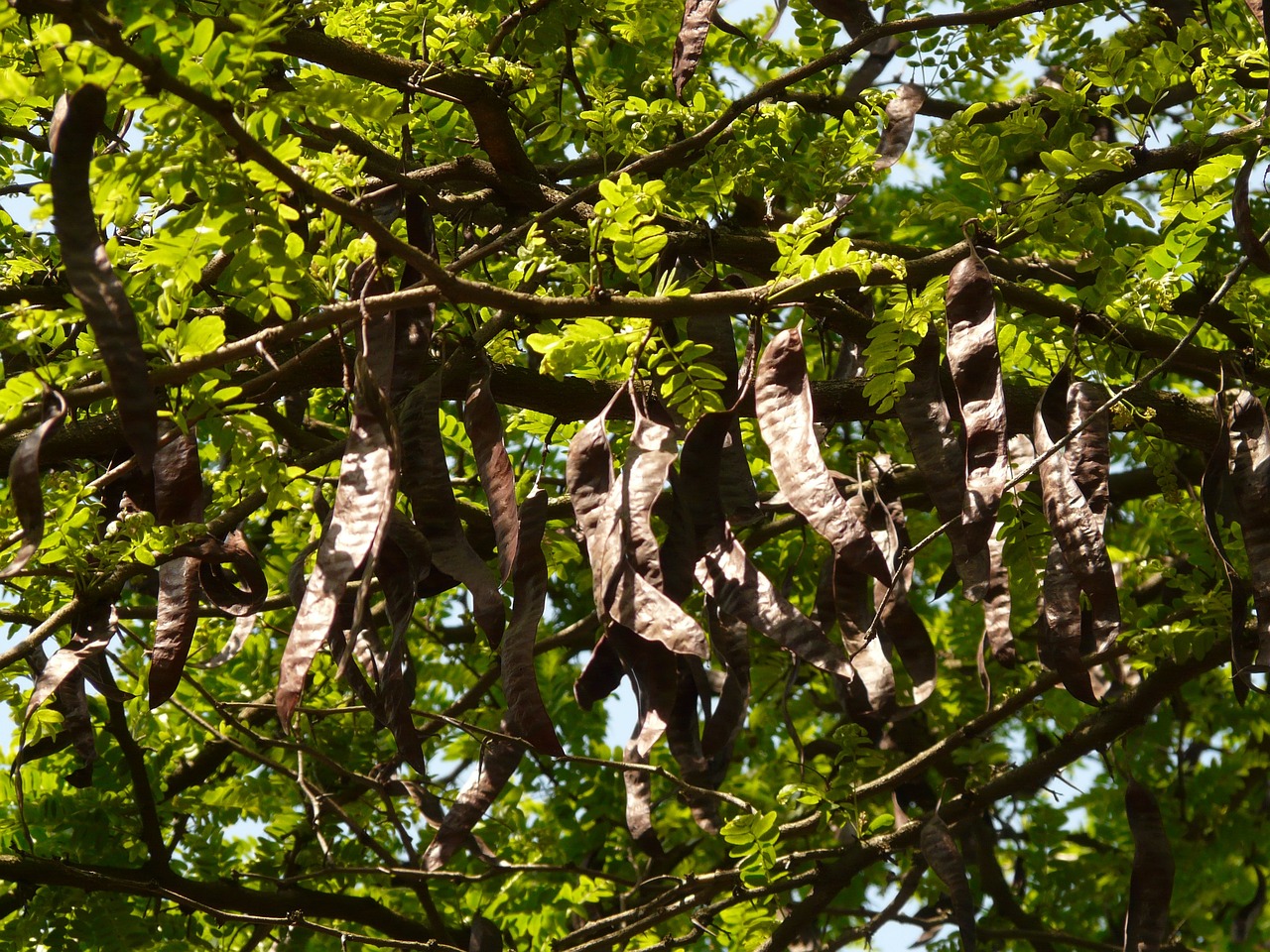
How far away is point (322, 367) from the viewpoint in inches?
91.9

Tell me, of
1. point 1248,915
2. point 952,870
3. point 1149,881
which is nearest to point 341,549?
point 952,870

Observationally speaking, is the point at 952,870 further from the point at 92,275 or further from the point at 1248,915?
the point at 1248,915

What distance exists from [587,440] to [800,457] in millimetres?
324

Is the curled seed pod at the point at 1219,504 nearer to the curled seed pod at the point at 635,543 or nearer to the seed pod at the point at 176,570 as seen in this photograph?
the curled seed pod at the point at 635,543

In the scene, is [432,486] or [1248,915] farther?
[1248,915]

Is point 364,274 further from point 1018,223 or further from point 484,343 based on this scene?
point 1018,223

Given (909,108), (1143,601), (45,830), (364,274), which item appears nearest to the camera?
(364,274)

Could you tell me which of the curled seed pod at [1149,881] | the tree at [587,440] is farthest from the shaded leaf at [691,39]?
the curled seed pod at [1149,881]

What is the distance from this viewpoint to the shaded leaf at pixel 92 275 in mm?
1334

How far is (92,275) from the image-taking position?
1.34 metres

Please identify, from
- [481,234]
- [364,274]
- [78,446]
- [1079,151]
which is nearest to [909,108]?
[1079,151]

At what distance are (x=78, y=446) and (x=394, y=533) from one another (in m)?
0.77

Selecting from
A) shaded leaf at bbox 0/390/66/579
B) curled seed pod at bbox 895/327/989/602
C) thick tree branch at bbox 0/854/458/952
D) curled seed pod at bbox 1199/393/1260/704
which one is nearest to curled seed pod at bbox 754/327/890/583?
curled seed pod at bbox 895/327/989/602

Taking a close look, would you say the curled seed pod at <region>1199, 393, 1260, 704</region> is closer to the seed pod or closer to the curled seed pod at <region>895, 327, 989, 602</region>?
the curled seed pod at <region>895, 327, 989, 602</region>
